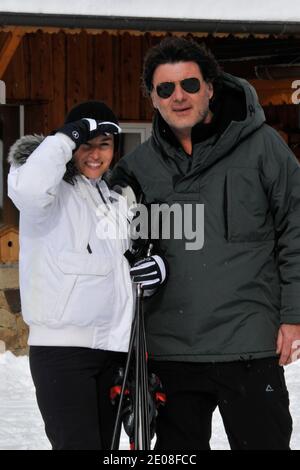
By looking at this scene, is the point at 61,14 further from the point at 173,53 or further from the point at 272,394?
the point at 272,394

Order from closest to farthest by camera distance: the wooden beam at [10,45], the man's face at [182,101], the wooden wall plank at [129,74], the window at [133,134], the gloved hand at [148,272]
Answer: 1. the gloved hand at [148,272]
2. the man's face at [182,101]
3. the wooden beam at [10,45]
4. the wooden wall plank at [129,74]
5. the window at [133,134]

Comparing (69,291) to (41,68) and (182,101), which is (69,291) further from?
(41,68)

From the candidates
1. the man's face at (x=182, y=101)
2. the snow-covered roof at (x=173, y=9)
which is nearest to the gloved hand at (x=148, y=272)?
the man's face at (x=182, y=101)

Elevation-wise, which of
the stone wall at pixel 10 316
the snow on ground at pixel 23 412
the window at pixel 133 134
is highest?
the window at pixel 133 134

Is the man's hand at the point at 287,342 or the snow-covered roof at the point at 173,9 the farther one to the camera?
the snow-covered roof at the point at 173,9

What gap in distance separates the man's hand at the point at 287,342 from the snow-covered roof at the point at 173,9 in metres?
4.13

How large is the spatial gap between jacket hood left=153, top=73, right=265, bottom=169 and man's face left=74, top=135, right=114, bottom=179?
0.22 metres

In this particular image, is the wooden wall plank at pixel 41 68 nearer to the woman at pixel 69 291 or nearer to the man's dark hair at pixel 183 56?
the man's dark hair at pixel 183 56

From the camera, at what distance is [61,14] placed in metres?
6.61

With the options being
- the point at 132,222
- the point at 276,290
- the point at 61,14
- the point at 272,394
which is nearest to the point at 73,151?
the point at 132,222

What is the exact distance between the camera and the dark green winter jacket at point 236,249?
3.14m

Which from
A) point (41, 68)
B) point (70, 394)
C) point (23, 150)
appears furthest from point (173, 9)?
point (70, 394)
